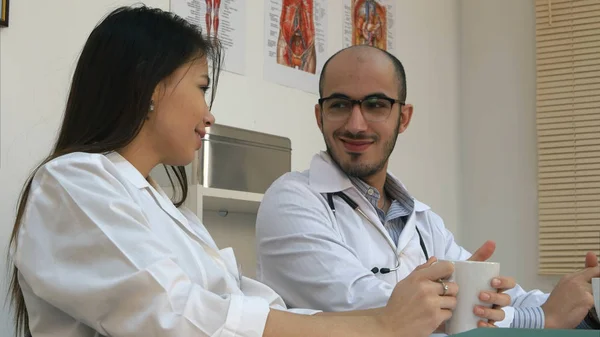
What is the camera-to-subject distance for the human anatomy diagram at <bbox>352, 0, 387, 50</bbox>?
362cm

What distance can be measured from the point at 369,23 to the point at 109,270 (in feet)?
8.93

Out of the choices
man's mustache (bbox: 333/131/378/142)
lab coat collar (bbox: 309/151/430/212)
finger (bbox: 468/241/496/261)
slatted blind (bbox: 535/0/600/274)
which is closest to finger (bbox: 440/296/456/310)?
finger (bbox: 468/241/496/261)

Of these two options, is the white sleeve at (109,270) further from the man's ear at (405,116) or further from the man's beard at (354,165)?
the man's ear at (405,116)

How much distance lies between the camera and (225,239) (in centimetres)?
283

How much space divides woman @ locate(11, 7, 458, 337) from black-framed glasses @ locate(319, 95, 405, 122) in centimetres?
59

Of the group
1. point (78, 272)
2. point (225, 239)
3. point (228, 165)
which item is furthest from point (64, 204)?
point (225, 239)

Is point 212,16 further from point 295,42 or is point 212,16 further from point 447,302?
point 447,302

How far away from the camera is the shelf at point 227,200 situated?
2.40 m

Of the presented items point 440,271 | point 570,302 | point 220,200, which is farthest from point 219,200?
point 440,271

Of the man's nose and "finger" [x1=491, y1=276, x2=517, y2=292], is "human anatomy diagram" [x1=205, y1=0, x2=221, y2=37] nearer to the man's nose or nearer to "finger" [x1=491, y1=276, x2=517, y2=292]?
the man's nose

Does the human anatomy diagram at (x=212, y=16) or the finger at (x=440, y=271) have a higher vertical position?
the human anatomy diagram at (x=212, y=16)

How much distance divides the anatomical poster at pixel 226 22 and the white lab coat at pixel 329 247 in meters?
0.92

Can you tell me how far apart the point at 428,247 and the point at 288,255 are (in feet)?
1.47

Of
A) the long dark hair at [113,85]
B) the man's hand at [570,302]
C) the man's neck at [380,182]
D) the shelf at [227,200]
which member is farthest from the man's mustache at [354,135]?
the long dark hair at [113,85]
